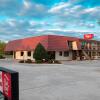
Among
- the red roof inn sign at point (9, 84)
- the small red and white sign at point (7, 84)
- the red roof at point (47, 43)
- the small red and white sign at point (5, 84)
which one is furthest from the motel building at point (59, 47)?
the small red and white sign at point (7, 84)

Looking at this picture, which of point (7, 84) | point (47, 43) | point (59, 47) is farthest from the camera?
point (59, 47)

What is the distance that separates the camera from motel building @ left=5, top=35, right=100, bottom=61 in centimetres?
4772

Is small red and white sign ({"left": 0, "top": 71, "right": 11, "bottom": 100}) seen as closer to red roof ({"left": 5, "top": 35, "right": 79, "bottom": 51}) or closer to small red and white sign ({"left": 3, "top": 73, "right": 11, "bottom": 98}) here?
small red and white sign ({"left": 3, "top": 73, "right": 11, "bottom": 98})

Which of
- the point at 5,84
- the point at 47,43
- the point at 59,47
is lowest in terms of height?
the point at 5,84

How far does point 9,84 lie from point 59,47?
4332cm

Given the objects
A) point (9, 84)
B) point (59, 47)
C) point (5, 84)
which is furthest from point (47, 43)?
point (9, 84)

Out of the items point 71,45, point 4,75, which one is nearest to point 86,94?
point 4,75

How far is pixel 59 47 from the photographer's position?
48.2 meters

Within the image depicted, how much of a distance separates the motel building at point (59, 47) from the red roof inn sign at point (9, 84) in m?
39.6

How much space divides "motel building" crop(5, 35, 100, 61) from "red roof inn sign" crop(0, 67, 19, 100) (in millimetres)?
39577

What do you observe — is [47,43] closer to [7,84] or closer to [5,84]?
[5,84]

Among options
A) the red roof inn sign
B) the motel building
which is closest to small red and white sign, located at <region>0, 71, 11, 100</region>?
the red roof inn sign

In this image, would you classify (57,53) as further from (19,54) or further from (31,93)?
(31,93)

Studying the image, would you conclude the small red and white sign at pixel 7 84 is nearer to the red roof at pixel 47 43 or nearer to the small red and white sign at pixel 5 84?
the small red and white sign at pixel 5 84
